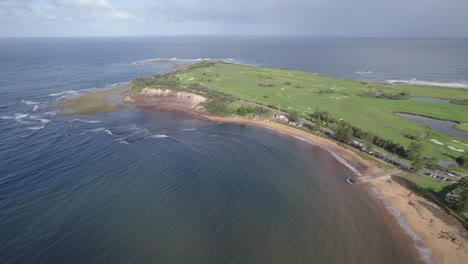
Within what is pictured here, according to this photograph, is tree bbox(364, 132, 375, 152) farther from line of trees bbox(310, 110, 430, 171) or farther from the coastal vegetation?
the coastal vegetation

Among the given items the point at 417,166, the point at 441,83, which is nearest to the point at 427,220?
the point at 417,166

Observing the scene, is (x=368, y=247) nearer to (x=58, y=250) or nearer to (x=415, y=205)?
(x=415, y=205)

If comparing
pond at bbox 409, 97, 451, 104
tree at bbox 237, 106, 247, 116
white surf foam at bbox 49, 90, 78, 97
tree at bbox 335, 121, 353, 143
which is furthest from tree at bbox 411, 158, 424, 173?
white surf foam at bbox 49, 90, 78, 97

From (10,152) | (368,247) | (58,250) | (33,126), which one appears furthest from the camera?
(33,126)

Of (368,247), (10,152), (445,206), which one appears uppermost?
(445,206)

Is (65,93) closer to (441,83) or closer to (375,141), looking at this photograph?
(375,141)

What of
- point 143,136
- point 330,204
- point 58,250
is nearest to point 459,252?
point 330,204
